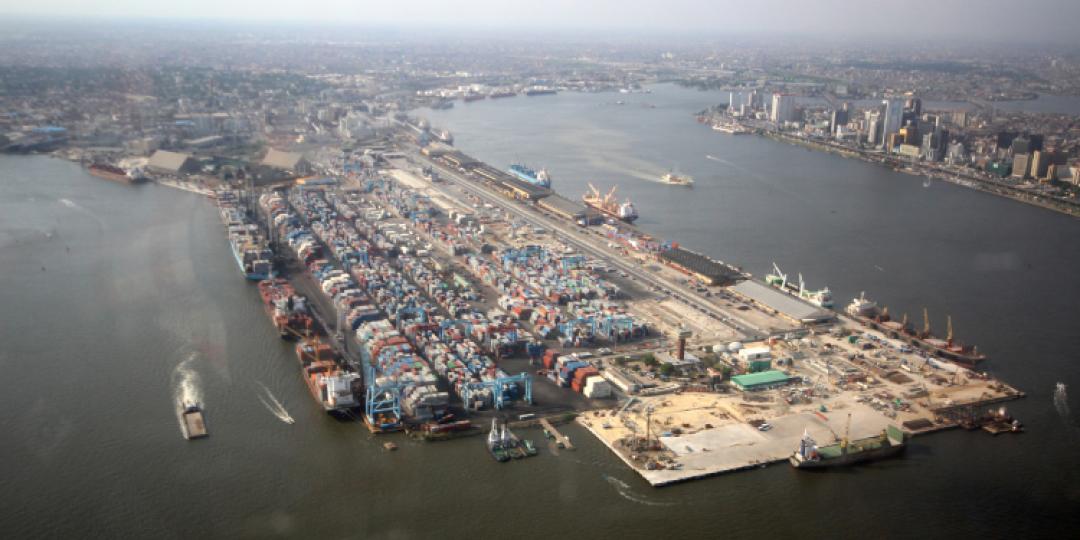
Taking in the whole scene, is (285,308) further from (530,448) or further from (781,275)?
(781,275)

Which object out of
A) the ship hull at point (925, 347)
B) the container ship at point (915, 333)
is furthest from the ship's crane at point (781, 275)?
the ship hull at point (925, 347)

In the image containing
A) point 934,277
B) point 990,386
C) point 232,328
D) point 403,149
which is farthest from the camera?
point 403,149

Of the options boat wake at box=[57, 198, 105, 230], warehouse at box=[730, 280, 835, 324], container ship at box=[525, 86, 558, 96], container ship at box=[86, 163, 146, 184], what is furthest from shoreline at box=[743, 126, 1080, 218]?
container ship at box=[86, 163, 146, 184]

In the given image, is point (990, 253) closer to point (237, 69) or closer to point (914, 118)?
point (914, 118)

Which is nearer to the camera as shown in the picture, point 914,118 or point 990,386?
point 990,386

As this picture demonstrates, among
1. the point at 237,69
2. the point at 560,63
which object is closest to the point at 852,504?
the point at 237,69

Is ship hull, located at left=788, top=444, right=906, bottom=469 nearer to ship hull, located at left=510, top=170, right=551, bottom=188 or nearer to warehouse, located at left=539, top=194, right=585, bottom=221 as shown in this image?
warehouse, located at left=539, top=194, right=585, bottom=221
